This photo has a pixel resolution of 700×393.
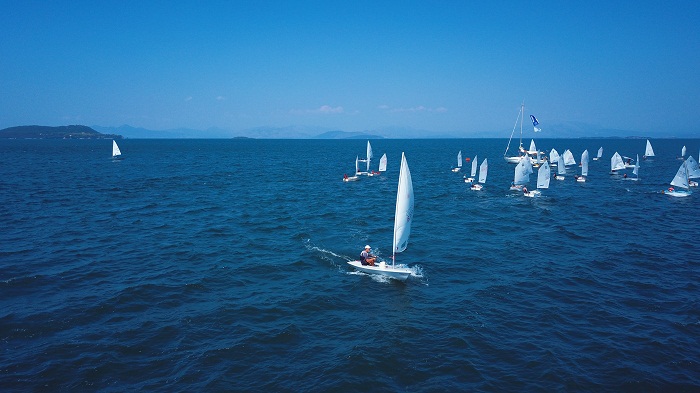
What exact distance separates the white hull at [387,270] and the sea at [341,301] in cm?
64

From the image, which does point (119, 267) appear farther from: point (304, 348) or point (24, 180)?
point (24, 180)

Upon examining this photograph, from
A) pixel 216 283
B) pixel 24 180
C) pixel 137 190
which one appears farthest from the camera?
pixel 24 180

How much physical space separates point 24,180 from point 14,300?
74495mm

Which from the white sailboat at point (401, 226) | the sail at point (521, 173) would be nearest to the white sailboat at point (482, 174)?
the sail at point (521, 173)

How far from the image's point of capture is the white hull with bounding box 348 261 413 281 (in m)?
31.0

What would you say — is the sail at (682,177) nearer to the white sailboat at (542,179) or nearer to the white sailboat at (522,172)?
the white sailboat at (542,179)

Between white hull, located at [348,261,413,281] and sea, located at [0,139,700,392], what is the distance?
644mm

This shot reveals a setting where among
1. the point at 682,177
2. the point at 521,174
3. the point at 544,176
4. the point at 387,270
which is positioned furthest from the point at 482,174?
the point at 387,270

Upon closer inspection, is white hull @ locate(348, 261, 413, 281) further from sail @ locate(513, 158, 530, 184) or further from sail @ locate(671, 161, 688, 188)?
sail @ locate(671, 161, 688, 188)

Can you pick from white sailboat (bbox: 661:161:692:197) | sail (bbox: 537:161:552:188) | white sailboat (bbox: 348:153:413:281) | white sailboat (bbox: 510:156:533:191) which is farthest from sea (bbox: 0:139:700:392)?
white sailboat (bbox: 510:156:533:191)

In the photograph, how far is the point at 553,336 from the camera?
2369 centimetres

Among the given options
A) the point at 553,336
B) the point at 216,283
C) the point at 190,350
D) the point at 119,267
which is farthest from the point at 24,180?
the point at 553,336

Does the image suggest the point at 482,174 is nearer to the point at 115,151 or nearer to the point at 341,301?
the point at 341,301

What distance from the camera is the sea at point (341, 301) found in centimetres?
2011
